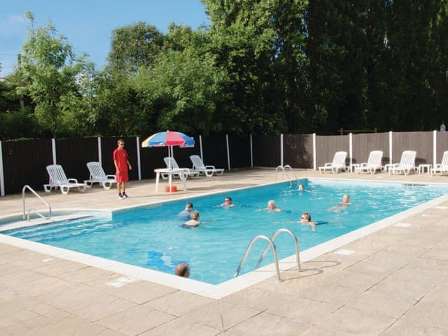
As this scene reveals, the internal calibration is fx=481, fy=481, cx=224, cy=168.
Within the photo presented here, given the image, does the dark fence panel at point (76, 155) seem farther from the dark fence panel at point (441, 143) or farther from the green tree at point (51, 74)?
the dark fence panel at point (441, 143)

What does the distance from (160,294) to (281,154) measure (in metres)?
18.8

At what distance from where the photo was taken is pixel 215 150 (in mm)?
22828

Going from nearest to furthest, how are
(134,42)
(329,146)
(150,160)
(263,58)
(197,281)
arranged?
(197,281)
(150,160)
(329,146)
(263,58)
(134,42)

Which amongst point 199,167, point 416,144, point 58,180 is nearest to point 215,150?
point 199,167

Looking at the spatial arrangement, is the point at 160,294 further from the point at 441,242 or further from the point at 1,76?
the point at 1,76

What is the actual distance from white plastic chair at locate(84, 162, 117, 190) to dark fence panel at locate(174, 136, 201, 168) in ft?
14.2

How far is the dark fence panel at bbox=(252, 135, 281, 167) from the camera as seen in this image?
23.8 meters

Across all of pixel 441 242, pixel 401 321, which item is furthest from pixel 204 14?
pixel 401 321

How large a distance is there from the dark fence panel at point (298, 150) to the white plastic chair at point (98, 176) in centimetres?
932

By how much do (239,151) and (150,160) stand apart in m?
5.73

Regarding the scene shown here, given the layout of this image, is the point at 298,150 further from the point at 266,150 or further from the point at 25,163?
the point at 25,163

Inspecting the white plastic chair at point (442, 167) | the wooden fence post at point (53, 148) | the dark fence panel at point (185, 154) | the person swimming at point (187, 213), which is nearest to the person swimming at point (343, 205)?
the person swimming at point (187, 213)

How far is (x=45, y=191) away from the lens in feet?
52.4

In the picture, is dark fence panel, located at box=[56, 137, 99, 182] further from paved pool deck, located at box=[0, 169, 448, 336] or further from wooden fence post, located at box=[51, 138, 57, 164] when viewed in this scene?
paved pool deck, located at box=[0, 169, 448, 336]
